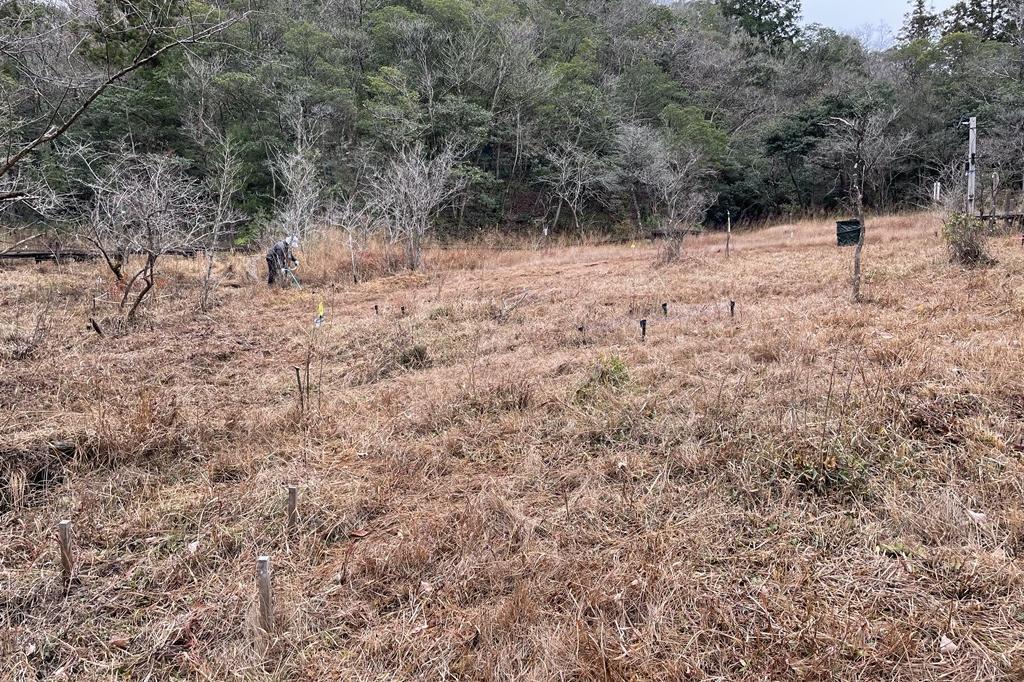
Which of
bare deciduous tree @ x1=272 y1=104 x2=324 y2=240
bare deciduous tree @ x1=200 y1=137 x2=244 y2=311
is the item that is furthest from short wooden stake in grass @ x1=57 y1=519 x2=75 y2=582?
bare deciduous tree @ x1=272 y1=104 x2=324 y2=240

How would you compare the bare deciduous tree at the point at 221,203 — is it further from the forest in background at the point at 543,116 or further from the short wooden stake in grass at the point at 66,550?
the short wooden stake in grass at the point at 66,550

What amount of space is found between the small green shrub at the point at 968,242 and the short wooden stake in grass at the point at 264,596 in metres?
7.46

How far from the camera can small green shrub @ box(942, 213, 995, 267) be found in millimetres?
6227

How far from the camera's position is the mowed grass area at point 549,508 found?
168cm

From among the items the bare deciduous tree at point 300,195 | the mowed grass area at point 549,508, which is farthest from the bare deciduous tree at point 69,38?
the bare deciduous tree at point 300,195

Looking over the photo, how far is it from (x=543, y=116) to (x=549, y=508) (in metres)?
20.5

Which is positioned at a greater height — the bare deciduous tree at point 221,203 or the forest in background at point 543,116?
the forest in background at point 543,116

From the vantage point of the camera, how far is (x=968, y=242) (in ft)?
20.5

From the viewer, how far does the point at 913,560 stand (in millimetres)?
1871

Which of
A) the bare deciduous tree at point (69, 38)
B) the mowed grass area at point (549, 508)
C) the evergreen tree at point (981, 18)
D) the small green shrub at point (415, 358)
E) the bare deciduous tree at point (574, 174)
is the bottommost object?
the mowed grass area at point (549, 508)

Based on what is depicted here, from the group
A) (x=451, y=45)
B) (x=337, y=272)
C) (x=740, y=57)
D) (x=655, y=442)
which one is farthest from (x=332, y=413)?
(x=740, y=57)

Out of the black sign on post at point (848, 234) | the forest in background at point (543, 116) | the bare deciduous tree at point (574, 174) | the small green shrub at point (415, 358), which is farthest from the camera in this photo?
the bare deciduous tree at point (574, 174)

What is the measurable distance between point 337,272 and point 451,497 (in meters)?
→ 8.50

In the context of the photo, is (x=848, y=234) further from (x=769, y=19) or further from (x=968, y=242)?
(x=769, y=19)
